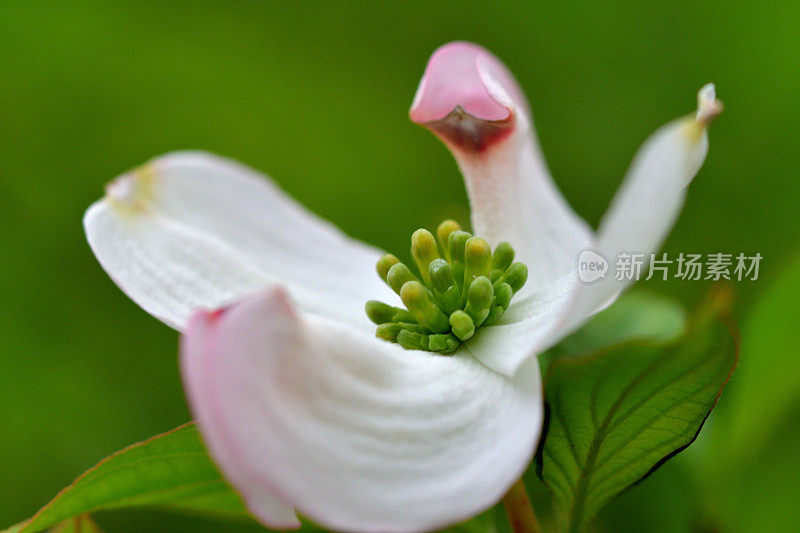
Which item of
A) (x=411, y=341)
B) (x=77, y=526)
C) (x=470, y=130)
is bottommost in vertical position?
(x=77, y=526)

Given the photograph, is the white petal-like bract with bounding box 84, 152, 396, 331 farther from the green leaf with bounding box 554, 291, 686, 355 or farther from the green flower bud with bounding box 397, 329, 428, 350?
the green leaf with bounding box 554, 291, 686, 355

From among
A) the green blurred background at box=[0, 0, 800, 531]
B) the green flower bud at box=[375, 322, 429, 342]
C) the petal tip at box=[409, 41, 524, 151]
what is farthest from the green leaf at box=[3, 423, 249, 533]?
the green blurred background at box=[0, 0, 800, 531]

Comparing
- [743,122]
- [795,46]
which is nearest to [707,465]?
[743,122]

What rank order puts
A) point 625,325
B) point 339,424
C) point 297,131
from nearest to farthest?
point 339,424 < point 625,325 < point 297,131

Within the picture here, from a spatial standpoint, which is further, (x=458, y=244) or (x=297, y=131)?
(x=297, y=131)

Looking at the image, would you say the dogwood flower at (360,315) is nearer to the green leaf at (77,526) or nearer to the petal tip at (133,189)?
the petal tip at (133,189)

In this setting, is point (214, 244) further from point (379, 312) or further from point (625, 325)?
point (625, 325)

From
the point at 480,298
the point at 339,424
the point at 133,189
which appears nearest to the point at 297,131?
the point at 133,189

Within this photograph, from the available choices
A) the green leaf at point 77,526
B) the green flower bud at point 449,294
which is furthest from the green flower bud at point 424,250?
the green leaf at point 77,526

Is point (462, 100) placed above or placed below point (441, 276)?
above
